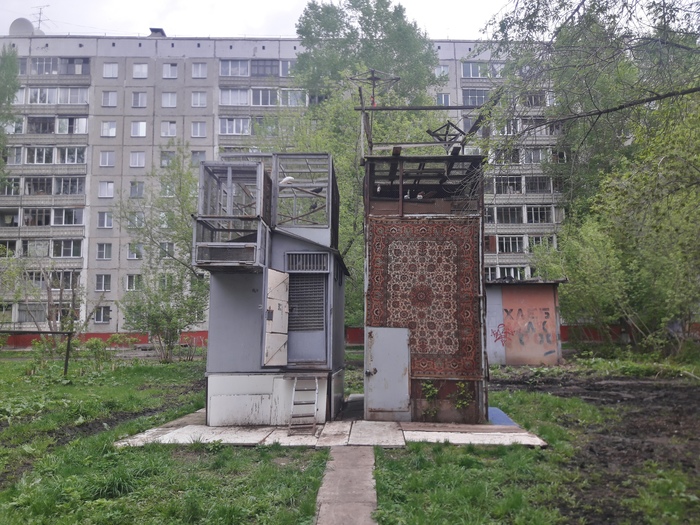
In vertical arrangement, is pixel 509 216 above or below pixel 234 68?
→ below

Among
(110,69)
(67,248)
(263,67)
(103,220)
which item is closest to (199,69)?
(263,67)

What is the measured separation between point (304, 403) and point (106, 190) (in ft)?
128

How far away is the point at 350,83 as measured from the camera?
27.7 metres

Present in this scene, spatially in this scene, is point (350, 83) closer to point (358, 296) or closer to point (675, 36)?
point (358, 296)

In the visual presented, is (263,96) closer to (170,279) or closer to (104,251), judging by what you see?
(104,251)

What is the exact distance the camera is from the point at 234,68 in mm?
45250

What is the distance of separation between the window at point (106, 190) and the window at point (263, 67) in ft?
46.4

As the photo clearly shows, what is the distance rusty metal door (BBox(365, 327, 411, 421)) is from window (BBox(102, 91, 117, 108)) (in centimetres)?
4173

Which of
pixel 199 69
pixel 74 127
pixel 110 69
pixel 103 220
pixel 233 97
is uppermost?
pixel 110 69

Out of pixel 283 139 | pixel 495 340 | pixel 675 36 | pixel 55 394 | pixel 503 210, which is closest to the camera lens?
pixel 675 36

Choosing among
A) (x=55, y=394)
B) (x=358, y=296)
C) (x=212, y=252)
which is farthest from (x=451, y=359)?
(x=358, y=296)

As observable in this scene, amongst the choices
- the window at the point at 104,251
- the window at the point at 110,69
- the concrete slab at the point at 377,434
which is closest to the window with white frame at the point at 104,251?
the window at the point at 104,251

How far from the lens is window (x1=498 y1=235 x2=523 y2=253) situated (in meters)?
43.8

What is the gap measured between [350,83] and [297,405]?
67.3 feet
